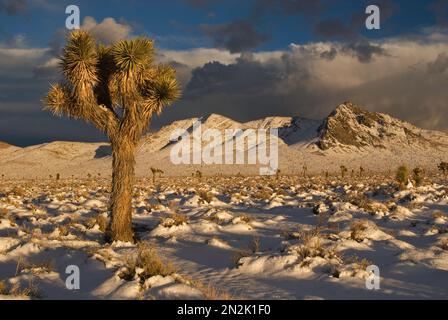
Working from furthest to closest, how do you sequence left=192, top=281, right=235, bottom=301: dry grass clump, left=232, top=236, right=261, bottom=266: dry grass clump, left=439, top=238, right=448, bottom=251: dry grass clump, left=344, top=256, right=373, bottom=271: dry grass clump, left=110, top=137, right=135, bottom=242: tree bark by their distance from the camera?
left=110, top=137, right=135, bottom=242: tree bark, left=439, top=238, right=448, bottom=251: dry grass clump, left=232, top=236, right=261, bottom=266: dry grass clump, left=344, top=256, right=373, bottom=271: dry grass clump, left=192, top=281, right=235, bottom=301: dry grass clump

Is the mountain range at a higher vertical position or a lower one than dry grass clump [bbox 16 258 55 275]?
higher

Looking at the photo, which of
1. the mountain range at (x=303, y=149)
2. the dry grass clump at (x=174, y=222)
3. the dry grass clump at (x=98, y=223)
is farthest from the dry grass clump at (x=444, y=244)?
the mountain range at (x=303, y=149)

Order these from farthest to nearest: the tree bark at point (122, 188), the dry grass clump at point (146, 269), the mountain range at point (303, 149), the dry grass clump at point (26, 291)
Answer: the mountain range at point (303, 149)
the tree bark at point (122, 188)
the dry grass clump at point (146, 269)
the dry grass clump at point (26, 291)

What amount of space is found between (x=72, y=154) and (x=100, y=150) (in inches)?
293

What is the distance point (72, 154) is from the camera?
128250 millimetres

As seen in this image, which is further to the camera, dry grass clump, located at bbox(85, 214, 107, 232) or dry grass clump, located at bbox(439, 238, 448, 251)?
dry grass clump, located at bbox(85, 214, 107, 232)

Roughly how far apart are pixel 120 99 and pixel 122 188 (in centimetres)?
236

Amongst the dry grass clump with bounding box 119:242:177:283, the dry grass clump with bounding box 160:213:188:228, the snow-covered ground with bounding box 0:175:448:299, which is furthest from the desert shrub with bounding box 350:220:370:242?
the dry grass clump with bounding box 119:242:177:283

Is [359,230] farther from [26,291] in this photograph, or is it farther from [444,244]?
[26,291]

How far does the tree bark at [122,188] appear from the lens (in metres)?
12.2

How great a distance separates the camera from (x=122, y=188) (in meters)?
12.4

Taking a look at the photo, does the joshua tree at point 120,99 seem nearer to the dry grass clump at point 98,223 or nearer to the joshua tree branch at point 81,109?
the joshua tree branch at point 81,109

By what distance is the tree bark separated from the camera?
1224cm

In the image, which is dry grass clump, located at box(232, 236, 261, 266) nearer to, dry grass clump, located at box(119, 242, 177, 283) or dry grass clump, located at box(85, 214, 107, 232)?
dry grass clump, located at box(119, 242, 177, 283)
